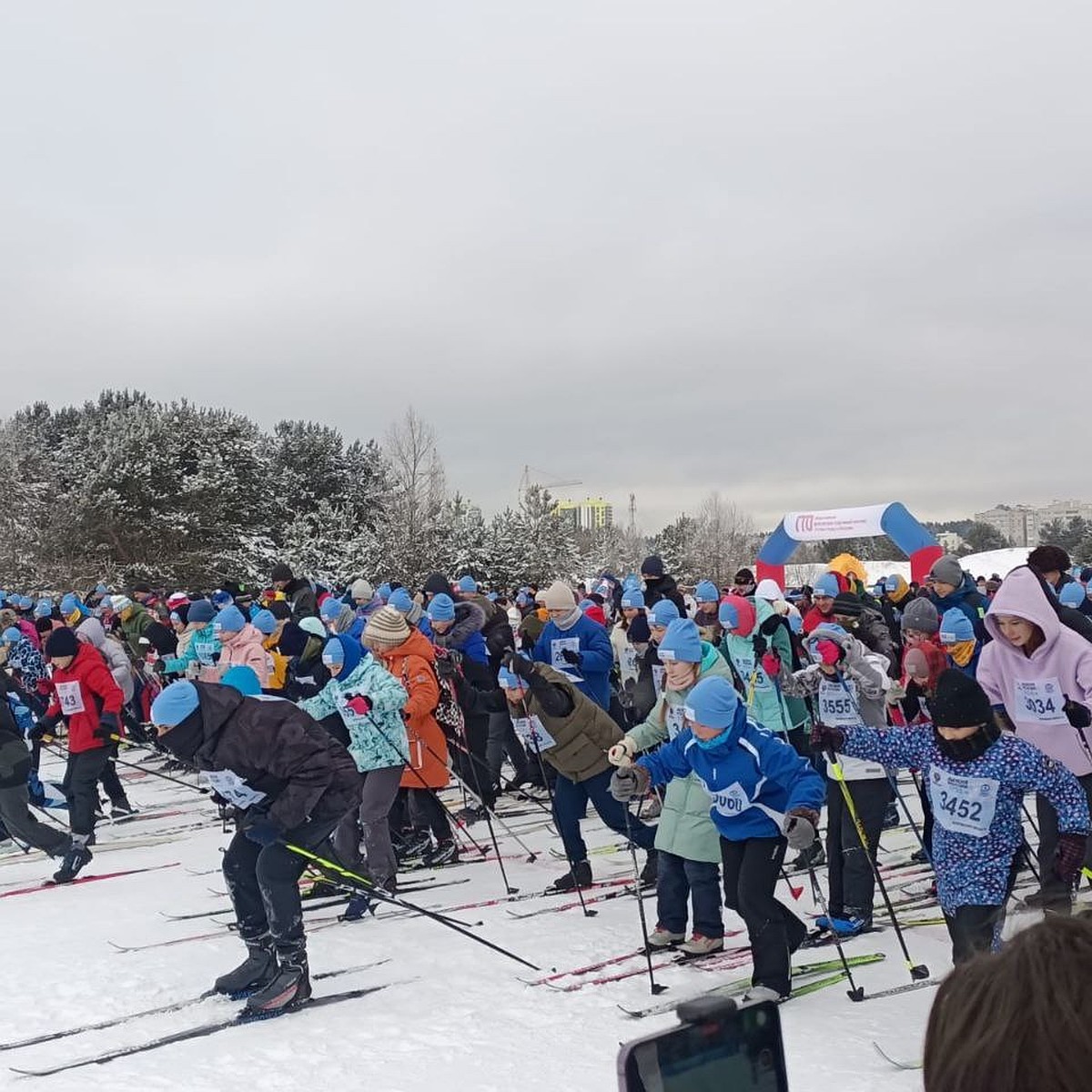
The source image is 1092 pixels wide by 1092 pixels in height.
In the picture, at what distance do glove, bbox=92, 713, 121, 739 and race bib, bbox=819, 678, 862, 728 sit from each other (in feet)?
18.5

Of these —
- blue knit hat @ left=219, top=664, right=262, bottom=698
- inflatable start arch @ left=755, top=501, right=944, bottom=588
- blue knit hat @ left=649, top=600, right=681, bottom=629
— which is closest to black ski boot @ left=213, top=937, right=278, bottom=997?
blue knit hat @ left=219, top=664, right=262, bottom=698


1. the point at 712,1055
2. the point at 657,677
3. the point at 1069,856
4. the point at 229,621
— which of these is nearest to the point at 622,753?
the point at 1069,856

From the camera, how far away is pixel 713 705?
16.1 ft

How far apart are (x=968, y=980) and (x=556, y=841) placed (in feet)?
25.9

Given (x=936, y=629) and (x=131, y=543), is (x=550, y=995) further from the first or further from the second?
(x=131, y=543)

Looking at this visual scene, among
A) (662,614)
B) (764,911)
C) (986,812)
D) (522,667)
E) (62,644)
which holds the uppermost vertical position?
(62,644)

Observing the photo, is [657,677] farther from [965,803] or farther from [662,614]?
[965,803]

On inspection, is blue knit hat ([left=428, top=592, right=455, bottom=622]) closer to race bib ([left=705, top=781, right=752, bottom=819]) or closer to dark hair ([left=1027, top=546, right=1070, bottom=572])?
race bib ([left=705, top=781, right=752, bottom=819])

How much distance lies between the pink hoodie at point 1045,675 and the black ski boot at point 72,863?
6.71 meters

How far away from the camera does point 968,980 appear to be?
87 centimetres

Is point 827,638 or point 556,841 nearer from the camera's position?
point 827,638

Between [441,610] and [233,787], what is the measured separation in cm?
406

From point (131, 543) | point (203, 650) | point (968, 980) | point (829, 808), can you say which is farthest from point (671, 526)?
point (968, 980)

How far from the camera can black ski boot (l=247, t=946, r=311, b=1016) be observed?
5.10 meters
